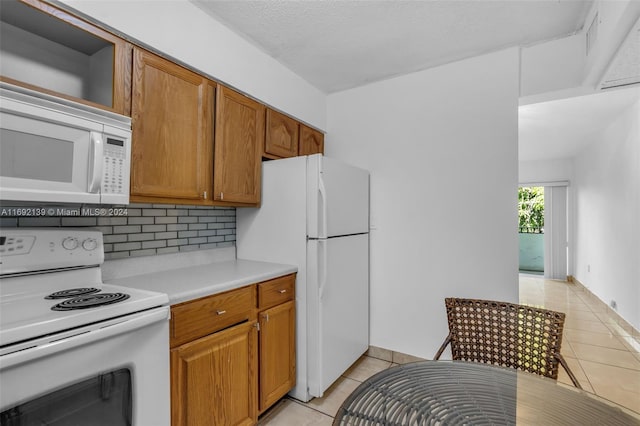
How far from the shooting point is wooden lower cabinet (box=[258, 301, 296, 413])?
187cm

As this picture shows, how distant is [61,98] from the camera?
1245mm

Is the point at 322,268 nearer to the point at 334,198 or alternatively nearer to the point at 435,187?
the point at 334,198

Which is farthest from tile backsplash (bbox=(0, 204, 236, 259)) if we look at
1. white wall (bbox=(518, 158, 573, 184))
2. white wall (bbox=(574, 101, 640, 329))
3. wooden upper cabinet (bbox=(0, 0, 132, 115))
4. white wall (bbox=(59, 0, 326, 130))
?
white wall (bbox=(518, 158, 573, 184))

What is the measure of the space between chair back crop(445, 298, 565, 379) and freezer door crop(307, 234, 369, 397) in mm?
819

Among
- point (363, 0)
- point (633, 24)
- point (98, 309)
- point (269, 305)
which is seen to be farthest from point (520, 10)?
point (98, 309)

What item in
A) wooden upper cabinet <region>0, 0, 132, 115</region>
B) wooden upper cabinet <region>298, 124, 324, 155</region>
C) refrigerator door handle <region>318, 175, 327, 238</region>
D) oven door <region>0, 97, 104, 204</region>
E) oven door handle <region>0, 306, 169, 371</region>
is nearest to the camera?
oven door handle <region>0, 306, 169, 371</region>

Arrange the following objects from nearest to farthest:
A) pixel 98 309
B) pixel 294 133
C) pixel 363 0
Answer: pixel 98 309
pixel 363 0
pixel 294 133

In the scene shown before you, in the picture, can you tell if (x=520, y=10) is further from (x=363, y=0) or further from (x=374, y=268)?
(x=374, y=268)

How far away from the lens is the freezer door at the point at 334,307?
2.10 meters

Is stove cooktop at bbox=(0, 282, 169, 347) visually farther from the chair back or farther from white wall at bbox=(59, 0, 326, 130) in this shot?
the chair back

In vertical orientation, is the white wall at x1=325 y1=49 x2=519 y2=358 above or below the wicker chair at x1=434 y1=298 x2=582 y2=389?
above

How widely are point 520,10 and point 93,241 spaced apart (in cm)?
268

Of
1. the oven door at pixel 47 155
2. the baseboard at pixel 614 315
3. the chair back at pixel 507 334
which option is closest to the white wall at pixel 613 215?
the baseboard at pixel 614 315

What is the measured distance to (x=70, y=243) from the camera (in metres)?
1.41
